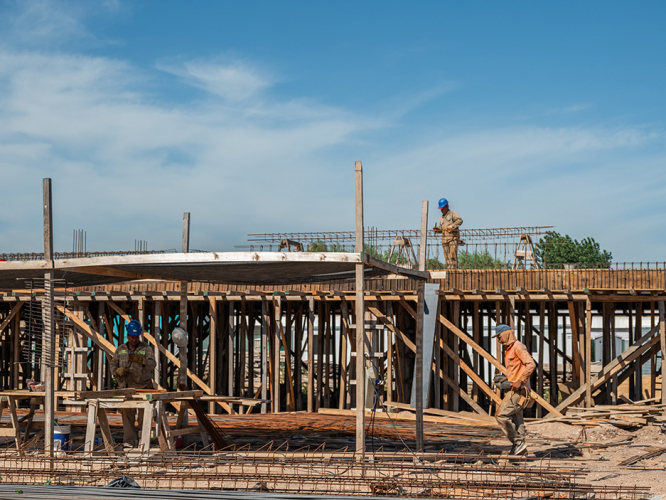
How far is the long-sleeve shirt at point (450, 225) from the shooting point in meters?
18.9

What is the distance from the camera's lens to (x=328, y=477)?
26.4 feet

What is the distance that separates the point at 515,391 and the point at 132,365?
18.4 feet

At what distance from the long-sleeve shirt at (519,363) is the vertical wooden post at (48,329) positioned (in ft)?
20.2

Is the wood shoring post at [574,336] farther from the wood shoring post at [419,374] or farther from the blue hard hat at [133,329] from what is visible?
the blue hard hat at [133,329]

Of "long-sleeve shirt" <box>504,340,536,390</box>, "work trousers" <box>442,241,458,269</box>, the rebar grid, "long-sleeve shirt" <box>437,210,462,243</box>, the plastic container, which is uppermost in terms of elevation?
"long-sleeve shirt" <box>437,210,462,243</box>

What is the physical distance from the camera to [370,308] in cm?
1859

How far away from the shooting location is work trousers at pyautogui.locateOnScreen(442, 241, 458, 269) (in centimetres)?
1925

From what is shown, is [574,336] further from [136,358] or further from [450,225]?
[136,358]

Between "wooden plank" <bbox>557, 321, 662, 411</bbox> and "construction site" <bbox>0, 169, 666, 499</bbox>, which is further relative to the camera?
→ "wooden plank" <bbox>557, 321, 662, 411</bbox>

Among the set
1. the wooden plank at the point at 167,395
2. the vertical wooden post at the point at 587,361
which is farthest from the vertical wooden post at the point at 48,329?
the vertical wooden post at the point at 587,361

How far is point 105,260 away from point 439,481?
4920 millimetres

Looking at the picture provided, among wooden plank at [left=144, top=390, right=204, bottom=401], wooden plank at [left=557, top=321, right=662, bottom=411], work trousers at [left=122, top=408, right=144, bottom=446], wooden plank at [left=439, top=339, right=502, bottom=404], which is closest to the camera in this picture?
wooden plank at [left=144, top=390, right=204, bottom=401]

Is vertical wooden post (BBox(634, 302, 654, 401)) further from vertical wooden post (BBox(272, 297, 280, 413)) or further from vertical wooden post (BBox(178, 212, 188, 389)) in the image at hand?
vertical wooden post (BBox(178, 212, 188, 389))

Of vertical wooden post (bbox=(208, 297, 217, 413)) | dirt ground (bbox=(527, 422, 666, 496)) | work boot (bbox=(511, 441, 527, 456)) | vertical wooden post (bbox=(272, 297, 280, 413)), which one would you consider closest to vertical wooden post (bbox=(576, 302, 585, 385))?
dirt ground (bbox=(527, 422, 666, 496))
